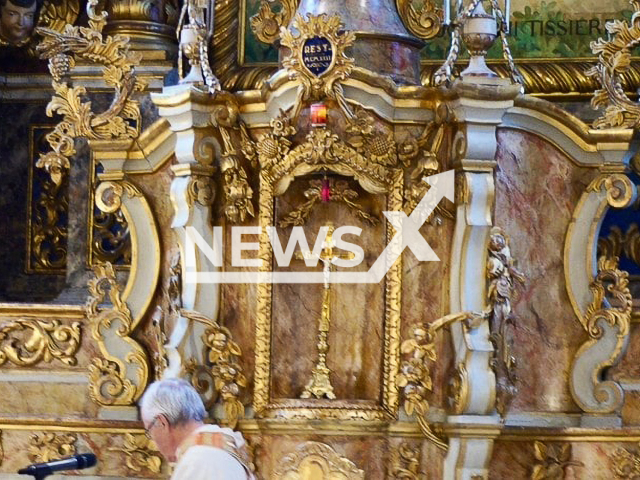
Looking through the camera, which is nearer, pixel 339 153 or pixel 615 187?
pixel 339 153

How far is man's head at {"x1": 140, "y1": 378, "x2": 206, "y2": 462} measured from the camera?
657cm

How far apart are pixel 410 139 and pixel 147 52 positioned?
6.84 ft

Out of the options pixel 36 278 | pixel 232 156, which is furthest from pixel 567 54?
pixel 36 278

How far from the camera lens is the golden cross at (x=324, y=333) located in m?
8.51

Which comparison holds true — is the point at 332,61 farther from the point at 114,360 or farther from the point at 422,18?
the point at 114,360

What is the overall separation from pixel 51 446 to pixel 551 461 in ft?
7.24

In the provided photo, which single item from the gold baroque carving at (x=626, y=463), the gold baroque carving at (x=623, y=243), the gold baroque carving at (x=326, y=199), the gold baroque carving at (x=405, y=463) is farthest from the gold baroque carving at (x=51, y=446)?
the gold baroque carving at (x=623, y=243)

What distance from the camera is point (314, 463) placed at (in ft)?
27.6

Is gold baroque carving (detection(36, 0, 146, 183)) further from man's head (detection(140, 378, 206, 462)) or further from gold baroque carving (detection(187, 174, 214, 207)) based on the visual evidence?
man's head (detection(140, 378, 206, 462))

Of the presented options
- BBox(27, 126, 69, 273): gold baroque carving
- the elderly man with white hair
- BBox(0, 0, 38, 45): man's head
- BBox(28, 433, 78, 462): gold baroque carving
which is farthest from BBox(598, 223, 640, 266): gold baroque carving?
the elderly man with white hair

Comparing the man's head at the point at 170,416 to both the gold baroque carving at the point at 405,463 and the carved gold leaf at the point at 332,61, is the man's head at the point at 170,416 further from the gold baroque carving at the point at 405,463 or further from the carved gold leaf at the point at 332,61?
the carved gold leaf at the point at 332,61

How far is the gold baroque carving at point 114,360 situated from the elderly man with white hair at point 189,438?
2.18 m

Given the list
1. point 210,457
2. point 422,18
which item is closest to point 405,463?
point 210,457

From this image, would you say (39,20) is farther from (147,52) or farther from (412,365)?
(412,365)
